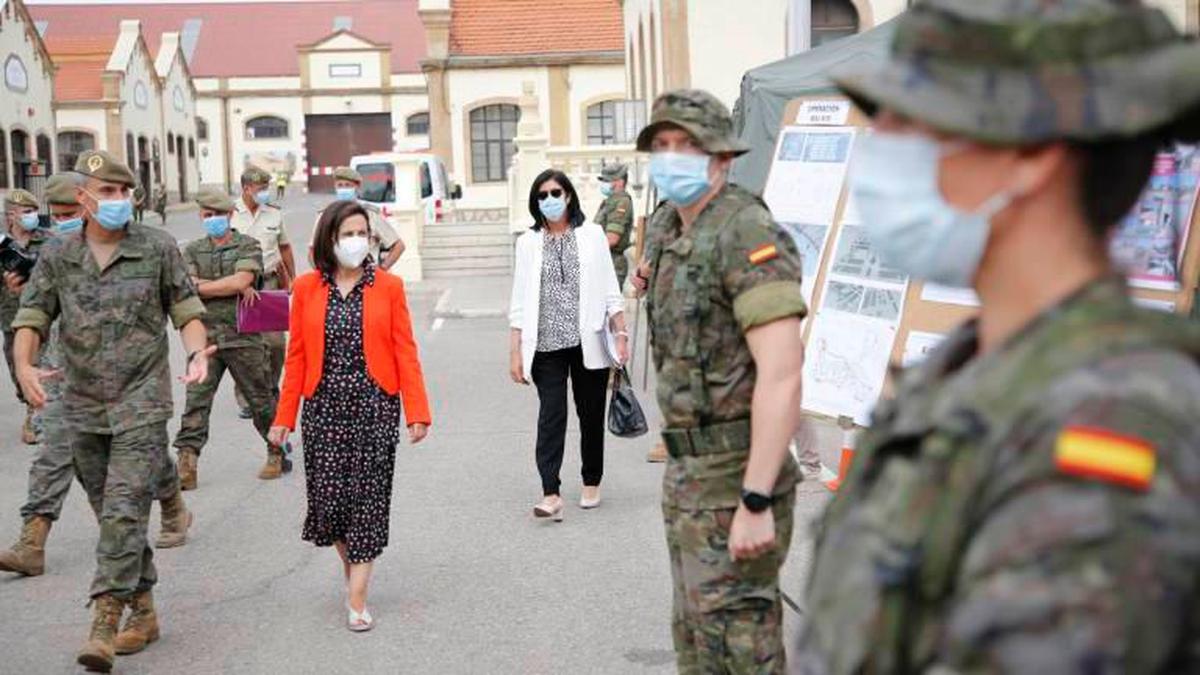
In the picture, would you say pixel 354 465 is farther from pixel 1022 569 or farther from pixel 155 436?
pixel 1022 569

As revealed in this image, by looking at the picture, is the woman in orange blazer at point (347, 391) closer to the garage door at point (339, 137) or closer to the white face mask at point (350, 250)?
the white face mask at point (350, 250)

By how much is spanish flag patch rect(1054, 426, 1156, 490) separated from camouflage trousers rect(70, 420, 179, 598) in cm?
505

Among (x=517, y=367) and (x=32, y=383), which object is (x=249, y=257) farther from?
(x=32, y=383)

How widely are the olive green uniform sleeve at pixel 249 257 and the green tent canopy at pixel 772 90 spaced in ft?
10.7

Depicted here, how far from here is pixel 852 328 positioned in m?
6.84

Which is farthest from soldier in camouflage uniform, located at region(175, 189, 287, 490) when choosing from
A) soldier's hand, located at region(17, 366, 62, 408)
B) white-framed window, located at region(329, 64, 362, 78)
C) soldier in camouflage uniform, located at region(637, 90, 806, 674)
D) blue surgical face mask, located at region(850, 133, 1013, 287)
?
white-framed window, located at region(329, 64, 362, 78)

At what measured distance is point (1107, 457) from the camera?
4.70ft

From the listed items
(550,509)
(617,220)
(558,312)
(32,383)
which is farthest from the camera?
(617,220)

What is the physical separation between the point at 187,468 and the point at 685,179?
6.23m

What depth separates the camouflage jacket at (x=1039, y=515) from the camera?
1.42 meters

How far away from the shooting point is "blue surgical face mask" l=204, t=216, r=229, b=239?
9.62 meters

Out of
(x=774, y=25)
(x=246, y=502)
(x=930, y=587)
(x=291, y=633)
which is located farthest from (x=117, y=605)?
(x=774, y=25)

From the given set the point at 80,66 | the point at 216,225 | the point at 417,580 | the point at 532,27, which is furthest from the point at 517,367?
the point at 80,66

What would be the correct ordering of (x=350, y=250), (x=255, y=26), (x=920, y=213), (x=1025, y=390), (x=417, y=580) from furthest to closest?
(x=255, y=26), (x=417, y=580), (x=350, y=250), (x=920, y=213), (x=1025, y=390)
